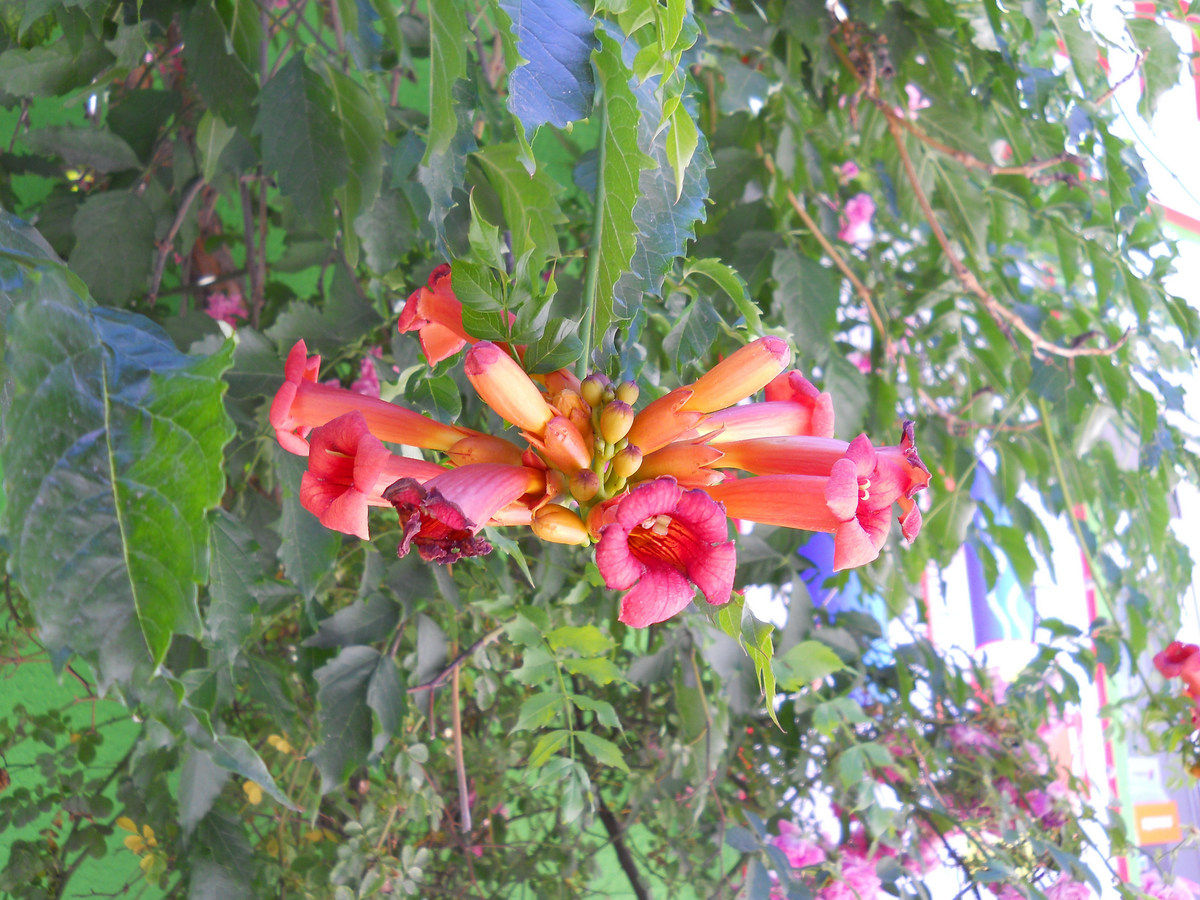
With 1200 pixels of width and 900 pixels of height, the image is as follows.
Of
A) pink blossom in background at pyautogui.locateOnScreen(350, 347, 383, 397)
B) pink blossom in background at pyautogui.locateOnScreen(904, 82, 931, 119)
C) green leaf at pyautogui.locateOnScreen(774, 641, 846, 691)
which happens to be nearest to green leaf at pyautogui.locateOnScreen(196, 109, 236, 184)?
pink blossom in background at pyautogui.locateOnScreen(350, 347, 383, 397)

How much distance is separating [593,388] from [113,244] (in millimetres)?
753

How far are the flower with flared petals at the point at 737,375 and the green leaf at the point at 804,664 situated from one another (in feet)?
1.76

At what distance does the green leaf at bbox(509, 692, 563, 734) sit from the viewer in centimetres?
73

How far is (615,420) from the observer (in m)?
0.37

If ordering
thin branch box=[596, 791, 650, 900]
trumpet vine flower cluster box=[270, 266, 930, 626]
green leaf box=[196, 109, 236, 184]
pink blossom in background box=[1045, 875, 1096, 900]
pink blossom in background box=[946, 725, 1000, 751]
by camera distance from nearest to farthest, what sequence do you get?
1. trumpet vine flower cluster box=[270, 266, 930, 626]
2. green leaf box=[196, 109, 236, 184]
3. pink blossom in background box=[1045, 875, 1096, 900]
4. thin branch box=[596, 791, 650, 900]
5. pink blossom in background box=[946, 725, 1000, 751]

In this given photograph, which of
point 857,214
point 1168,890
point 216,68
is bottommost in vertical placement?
point 1168,890

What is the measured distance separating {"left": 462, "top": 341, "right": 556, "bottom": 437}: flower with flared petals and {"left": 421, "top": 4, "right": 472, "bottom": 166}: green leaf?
0.36ft

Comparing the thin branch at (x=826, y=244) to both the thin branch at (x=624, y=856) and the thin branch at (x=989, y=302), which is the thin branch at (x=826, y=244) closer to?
the thin branch at (x=989, y=302)

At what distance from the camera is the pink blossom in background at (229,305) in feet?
4.07

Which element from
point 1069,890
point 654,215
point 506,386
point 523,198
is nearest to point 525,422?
point 506,386

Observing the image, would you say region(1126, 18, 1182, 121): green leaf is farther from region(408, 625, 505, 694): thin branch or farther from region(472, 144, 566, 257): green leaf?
region(408, 625, 505, 694): thin branch

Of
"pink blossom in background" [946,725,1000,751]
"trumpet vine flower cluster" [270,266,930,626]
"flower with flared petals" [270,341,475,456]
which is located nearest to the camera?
"trumpet vine flower cluster" [270,266,930,626]

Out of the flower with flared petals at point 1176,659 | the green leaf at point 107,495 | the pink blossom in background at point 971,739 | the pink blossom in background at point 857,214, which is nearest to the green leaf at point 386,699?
the green leaf at point 107,495

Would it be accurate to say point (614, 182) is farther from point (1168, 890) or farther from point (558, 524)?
point (1168, 890)
